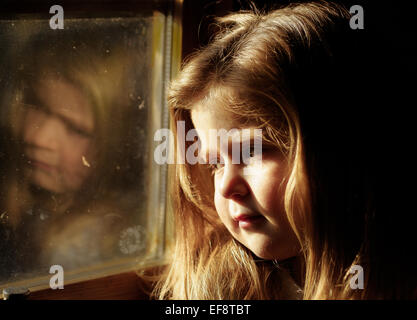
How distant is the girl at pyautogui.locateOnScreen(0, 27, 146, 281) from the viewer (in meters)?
0.87

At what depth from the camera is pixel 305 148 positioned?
2.57ft

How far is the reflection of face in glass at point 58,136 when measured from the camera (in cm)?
88

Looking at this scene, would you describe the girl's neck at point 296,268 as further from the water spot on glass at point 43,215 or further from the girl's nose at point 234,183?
the water spot on glass at point 43,215

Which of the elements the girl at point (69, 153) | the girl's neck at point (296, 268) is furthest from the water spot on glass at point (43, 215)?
the girl's neck at point (296, 268)

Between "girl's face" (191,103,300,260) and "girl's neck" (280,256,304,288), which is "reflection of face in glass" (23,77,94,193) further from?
"girl's neck" (280,256,304,288)

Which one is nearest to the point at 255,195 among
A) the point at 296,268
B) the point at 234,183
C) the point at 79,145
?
the point at 234,183

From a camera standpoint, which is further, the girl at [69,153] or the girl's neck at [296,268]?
the girl's neck at [296,268]

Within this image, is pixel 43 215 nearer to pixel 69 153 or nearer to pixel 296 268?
pixel 69 153

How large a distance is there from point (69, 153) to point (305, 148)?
48cm

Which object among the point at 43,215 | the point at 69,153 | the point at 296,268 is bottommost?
the point at 296,268

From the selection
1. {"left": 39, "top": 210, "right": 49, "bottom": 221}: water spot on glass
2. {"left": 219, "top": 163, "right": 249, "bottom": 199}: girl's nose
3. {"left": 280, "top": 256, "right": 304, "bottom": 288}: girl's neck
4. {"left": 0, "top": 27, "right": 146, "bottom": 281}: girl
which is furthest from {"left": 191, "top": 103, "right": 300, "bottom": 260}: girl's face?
{"left": 39, "top": 210, "right": 49, "bottom": 221}: water spot on glass

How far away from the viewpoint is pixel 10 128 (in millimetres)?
848
